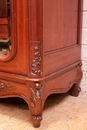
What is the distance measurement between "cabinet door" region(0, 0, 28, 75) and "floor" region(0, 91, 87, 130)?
230 millimetres

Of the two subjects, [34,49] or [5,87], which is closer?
[34,49]

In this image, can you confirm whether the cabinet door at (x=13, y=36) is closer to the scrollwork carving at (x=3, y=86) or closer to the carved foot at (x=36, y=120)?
the scrollwork carving at (x=3, y=86)

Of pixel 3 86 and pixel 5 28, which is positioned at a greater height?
pixel 5 28

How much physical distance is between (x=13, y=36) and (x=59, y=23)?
24cm

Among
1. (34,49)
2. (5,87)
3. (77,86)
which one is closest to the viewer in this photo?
(34,49)

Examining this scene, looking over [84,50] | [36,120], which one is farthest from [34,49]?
[84,50]

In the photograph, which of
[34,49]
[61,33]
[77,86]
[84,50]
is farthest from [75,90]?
[34,49]

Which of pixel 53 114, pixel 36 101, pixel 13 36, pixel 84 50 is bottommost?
pixel 53 114

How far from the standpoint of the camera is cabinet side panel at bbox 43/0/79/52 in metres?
0.91

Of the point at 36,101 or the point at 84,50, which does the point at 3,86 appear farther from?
the point at 84,50

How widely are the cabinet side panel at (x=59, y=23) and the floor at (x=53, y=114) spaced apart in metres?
0.33

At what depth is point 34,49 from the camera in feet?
2.84

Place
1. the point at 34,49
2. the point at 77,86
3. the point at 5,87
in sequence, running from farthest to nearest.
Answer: the point at 77,86 → the point at 5,87 → the point at 34,49

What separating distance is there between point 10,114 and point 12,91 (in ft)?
0.45
